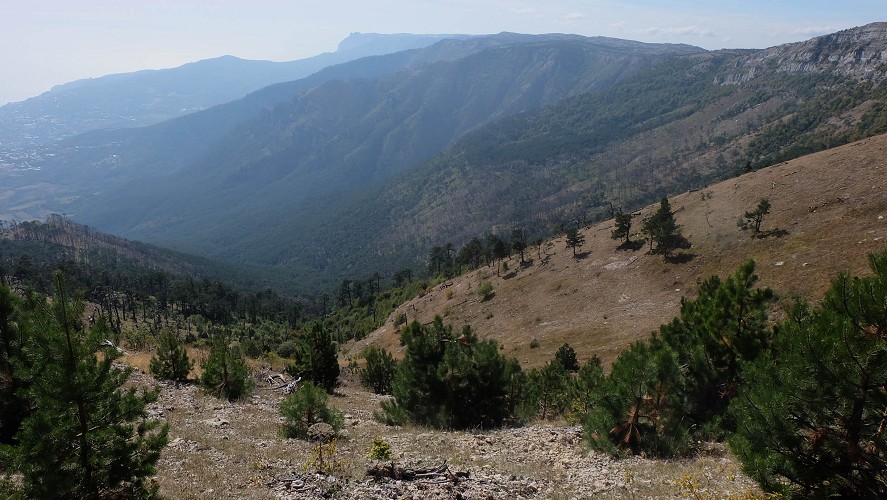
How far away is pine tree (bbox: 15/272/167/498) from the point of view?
721cm

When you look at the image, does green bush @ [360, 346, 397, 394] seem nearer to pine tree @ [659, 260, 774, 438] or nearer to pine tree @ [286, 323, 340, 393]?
pine tree @ [286, 323, 340, 393]

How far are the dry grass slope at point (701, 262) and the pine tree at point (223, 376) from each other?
28807mm

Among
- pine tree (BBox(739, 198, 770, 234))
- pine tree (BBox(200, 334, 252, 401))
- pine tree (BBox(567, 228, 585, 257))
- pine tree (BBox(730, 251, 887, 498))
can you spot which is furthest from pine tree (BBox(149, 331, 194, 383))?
pine tree (BBox(567, 228, 585, 257))

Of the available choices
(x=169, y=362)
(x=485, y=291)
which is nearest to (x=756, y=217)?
(x=485, y=291)

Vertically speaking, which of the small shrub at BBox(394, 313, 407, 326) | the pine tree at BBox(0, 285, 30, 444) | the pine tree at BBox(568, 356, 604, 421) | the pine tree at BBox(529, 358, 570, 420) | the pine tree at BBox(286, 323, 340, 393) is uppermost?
the pine tree at BBox(0, 285, 30, 444)

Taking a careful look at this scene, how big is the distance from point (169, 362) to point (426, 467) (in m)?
18.3

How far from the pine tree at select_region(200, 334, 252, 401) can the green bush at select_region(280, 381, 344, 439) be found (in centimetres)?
704

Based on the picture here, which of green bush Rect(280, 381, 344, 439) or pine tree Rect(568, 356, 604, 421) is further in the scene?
pine tree Rect(568, 356, 604, 421)

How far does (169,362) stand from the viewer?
2389 cm

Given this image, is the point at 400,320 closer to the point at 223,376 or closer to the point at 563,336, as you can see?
the point at 563,336

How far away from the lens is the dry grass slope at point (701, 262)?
138 ft

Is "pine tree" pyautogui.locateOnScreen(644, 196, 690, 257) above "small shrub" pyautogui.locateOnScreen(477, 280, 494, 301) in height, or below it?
above

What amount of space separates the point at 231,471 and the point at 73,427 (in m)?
4.46

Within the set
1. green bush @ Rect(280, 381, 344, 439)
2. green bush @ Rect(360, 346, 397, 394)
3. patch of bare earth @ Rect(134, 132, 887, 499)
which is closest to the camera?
patch of bare earth @ Rect(134, 132, 887, 499)
